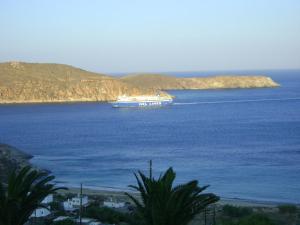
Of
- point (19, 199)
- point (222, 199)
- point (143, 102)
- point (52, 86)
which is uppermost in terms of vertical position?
point (52, 86)

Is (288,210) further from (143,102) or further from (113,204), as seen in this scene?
(143,102)

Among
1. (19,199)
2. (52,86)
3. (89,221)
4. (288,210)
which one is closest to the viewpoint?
(19,199)

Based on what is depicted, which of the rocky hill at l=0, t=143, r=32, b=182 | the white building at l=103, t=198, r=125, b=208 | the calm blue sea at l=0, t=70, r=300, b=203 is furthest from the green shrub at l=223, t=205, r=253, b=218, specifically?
the rocky hill at l=0, t=143, r=32, b=182

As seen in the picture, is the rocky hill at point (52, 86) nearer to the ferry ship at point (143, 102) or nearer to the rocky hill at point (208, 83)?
the ferry ship at point (143, 102)

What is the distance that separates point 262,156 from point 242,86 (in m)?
122

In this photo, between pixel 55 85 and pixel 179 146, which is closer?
pixel 179 146

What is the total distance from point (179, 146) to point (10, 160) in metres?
14.7

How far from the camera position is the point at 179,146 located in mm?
45688

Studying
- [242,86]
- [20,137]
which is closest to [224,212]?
[20,137]

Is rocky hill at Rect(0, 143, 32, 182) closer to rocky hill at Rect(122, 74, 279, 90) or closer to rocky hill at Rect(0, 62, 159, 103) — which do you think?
rocky hill at Rect(0, 62, 159, 103)

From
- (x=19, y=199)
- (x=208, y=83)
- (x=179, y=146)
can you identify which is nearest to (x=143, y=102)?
(x=208, y=83)

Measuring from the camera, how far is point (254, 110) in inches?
3135

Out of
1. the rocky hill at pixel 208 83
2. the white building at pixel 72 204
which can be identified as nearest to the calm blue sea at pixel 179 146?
the white building at pixel 72 204

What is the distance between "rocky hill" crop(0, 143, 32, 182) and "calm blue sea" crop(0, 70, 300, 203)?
1.09m
